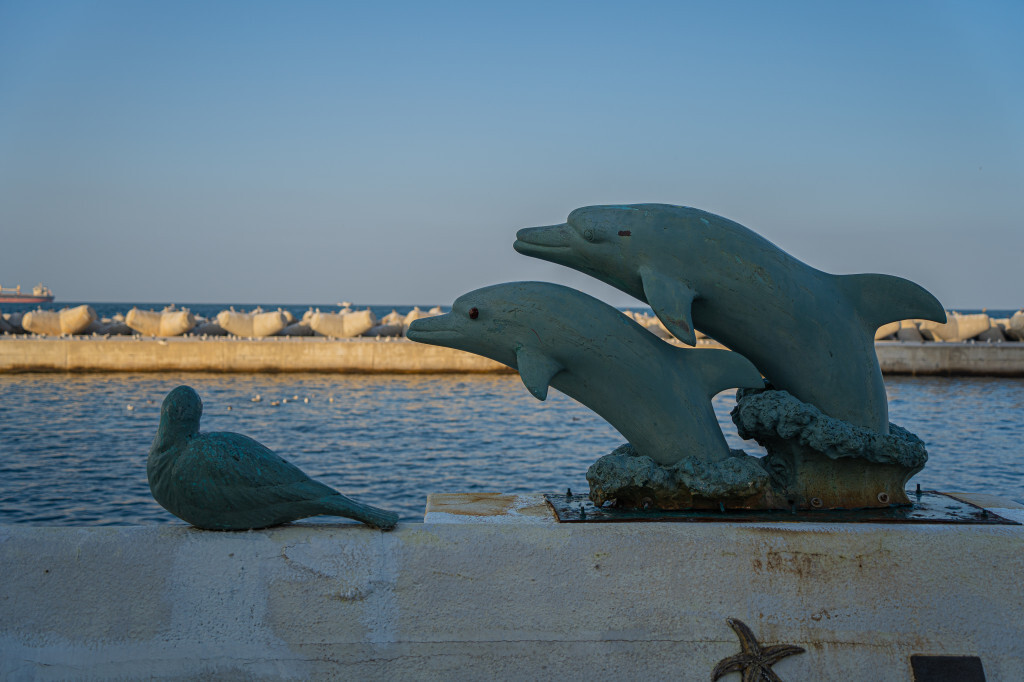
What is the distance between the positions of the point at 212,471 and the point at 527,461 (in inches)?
429

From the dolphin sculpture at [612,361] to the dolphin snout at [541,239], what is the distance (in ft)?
1.06

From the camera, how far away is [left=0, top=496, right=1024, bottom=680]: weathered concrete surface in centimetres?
430

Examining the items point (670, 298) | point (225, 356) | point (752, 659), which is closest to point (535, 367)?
point (670, 298)

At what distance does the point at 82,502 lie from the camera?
38.2ft

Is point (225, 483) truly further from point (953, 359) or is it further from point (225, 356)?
point (953, 359)

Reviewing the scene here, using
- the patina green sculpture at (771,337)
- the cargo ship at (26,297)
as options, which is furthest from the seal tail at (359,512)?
the cargo ship at (26,297)

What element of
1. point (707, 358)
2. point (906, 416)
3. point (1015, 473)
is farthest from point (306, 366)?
point (707, 358)

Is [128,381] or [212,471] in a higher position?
[212,471]

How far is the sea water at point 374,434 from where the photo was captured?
12.8 meters

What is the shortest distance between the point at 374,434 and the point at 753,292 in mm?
13374

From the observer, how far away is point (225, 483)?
14.5 ft

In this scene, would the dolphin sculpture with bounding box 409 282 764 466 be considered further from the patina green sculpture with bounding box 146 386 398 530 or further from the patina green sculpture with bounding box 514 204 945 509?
the patina green sculpture with bounding box 146 386 398 530

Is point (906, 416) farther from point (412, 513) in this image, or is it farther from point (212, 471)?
point (212, 471)

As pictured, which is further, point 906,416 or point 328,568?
point 906,416
